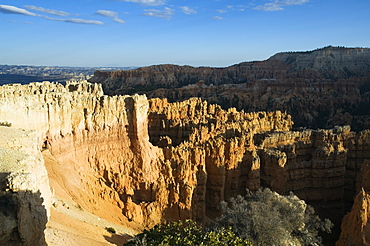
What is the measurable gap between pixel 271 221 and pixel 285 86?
81.9 meters

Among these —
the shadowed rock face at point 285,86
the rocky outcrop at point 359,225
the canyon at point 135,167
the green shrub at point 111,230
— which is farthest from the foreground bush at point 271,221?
the shadowed rock face at point 285,86

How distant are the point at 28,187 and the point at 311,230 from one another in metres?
15.5

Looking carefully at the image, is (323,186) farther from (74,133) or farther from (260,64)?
(260,64)

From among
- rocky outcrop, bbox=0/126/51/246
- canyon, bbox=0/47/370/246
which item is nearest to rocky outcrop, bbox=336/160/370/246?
canyon, bbox=0/47/370/246

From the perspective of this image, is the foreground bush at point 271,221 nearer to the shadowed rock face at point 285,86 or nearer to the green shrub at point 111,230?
the green shrub at point 111,230

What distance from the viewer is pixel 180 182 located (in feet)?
66.4

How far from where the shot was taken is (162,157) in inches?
850

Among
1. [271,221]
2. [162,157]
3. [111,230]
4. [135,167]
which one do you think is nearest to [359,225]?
[271,221]

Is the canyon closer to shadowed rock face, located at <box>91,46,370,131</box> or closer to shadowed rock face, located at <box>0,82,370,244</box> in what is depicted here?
shadowed rock face, located at <box>0,82,370,244</box>

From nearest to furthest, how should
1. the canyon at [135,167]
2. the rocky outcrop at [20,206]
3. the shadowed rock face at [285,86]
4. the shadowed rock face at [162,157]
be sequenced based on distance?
the rocky outcrop at [20,206] → the canyon at [135,167] → the shadowed rock face at [162,157] → the shadowed rock face at [285,86]

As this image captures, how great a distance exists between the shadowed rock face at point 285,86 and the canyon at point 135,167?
40.4 metres

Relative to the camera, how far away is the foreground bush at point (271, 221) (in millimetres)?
14789

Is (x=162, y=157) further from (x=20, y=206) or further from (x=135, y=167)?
(x=20, y=206)

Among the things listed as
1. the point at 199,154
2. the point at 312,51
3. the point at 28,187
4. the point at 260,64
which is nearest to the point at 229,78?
the point at 260,64
